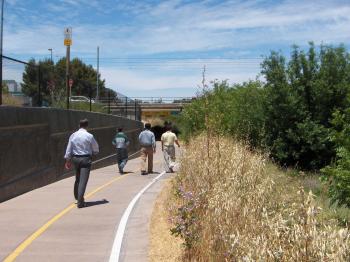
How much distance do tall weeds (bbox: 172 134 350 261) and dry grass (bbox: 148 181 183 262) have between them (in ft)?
1.10

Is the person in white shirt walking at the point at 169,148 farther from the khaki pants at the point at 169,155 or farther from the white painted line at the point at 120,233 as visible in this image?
the white painted line at the point at 120,233

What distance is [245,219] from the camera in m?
6.32

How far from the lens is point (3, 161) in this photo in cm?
1295

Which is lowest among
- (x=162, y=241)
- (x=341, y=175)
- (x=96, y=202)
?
(x=96, y=202)

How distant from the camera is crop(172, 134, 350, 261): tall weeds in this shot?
4.48 m

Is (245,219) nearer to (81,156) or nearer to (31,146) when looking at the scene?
(81,156)

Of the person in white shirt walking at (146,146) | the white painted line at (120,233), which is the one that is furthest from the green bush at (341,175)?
the person in white shirt walking at (146,146)

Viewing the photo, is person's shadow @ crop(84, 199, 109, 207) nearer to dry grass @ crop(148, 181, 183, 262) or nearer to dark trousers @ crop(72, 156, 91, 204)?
dark trousers @ crop(72, 156, 91, 204)

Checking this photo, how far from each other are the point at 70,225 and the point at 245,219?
469 cm

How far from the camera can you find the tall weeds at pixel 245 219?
4480 millimetres

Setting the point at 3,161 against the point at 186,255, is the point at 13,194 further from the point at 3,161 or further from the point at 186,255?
the point at 186,255

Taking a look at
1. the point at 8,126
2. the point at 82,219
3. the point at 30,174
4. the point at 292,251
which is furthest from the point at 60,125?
the point at 292,251

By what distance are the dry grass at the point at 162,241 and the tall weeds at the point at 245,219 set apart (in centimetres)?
34

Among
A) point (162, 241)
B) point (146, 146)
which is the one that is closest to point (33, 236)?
point (162, 241)
